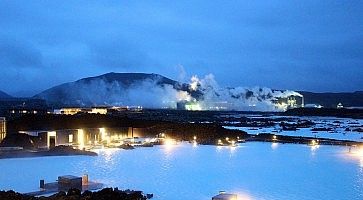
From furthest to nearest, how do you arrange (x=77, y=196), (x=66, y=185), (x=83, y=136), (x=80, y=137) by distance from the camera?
(x=83, y=136) < (x=80, y=137) < (x=66, y=185) < (x=77, y=196)

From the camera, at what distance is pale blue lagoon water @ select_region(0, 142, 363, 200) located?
9.93 meters

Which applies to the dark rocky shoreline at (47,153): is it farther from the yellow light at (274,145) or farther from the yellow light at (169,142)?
the yellow light at (274,145)

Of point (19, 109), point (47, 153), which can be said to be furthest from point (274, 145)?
point (19, 109)

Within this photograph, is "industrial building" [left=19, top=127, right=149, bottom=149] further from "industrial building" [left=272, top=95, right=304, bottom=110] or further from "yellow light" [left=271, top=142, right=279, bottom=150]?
"industrial building" [left=272, top=95, right=304, bottom=110]

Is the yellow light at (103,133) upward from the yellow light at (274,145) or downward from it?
upward

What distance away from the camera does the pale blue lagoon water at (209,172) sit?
9.93m

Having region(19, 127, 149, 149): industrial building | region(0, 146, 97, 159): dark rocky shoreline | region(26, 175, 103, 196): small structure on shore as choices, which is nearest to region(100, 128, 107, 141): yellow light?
region(19, 127, 149, 149): industrial building

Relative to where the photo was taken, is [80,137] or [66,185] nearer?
[66,185]

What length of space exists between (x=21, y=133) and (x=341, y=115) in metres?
43.6

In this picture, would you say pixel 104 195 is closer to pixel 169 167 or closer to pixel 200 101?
pixel 169 167

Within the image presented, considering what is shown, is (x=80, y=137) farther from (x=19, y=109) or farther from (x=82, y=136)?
(x=19, y=109)

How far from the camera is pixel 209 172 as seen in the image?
41.0 feet

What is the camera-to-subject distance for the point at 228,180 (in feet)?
36.7

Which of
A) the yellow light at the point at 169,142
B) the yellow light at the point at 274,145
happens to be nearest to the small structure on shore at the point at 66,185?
the yellow light at the point at 169,142
